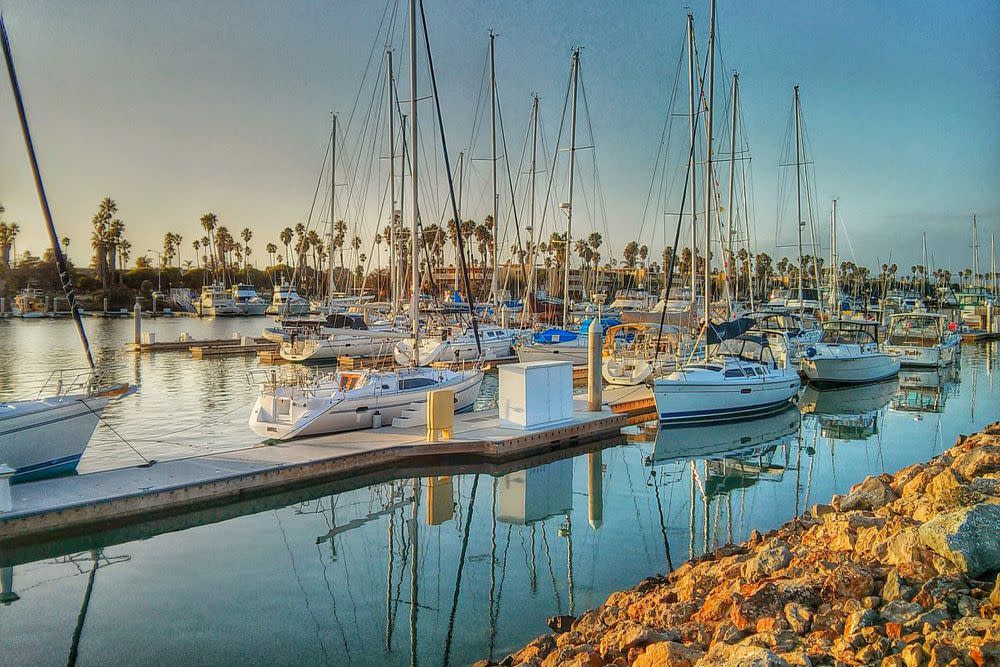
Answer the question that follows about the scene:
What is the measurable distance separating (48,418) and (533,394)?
1088 centimetres

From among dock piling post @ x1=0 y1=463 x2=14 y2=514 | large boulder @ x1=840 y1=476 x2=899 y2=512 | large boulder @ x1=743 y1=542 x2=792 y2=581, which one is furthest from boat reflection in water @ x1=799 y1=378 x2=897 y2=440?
dock piling post @ x1=0 y1=463 x2=14 y2=514

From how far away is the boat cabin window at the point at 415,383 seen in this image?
67.9 feet

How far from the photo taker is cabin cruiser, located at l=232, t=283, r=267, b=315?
4427 inches

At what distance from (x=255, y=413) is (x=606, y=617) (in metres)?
12.6

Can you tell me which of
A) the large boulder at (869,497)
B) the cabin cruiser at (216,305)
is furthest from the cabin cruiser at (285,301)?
the large boulder at (869,497)

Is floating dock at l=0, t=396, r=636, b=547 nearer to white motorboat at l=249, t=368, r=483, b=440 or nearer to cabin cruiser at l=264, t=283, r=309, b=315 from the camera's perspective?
white motorboat at l=249, t=368, r=483, b=440

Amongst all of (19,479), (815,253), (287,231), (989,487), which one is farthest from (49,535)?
(287,231)

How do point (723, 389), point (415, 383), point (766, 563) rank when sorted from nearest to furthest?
point (766, 563) < point (415, 383) < point (723, 389)

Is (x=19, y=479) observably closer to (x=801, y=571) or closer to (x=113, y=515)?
(x=113, y=515)

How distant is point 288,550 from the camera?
40.4ft

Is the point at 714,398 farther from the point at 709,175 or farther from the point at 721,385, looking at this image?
the point at 709,175

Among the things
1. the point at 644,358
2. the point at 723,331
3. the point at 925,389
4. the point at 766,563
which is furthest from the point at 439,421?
the point at 925,389

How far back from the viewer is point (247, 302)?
4491 inches

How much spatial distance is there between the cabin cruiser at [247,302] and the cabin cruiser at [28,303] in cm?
2546
